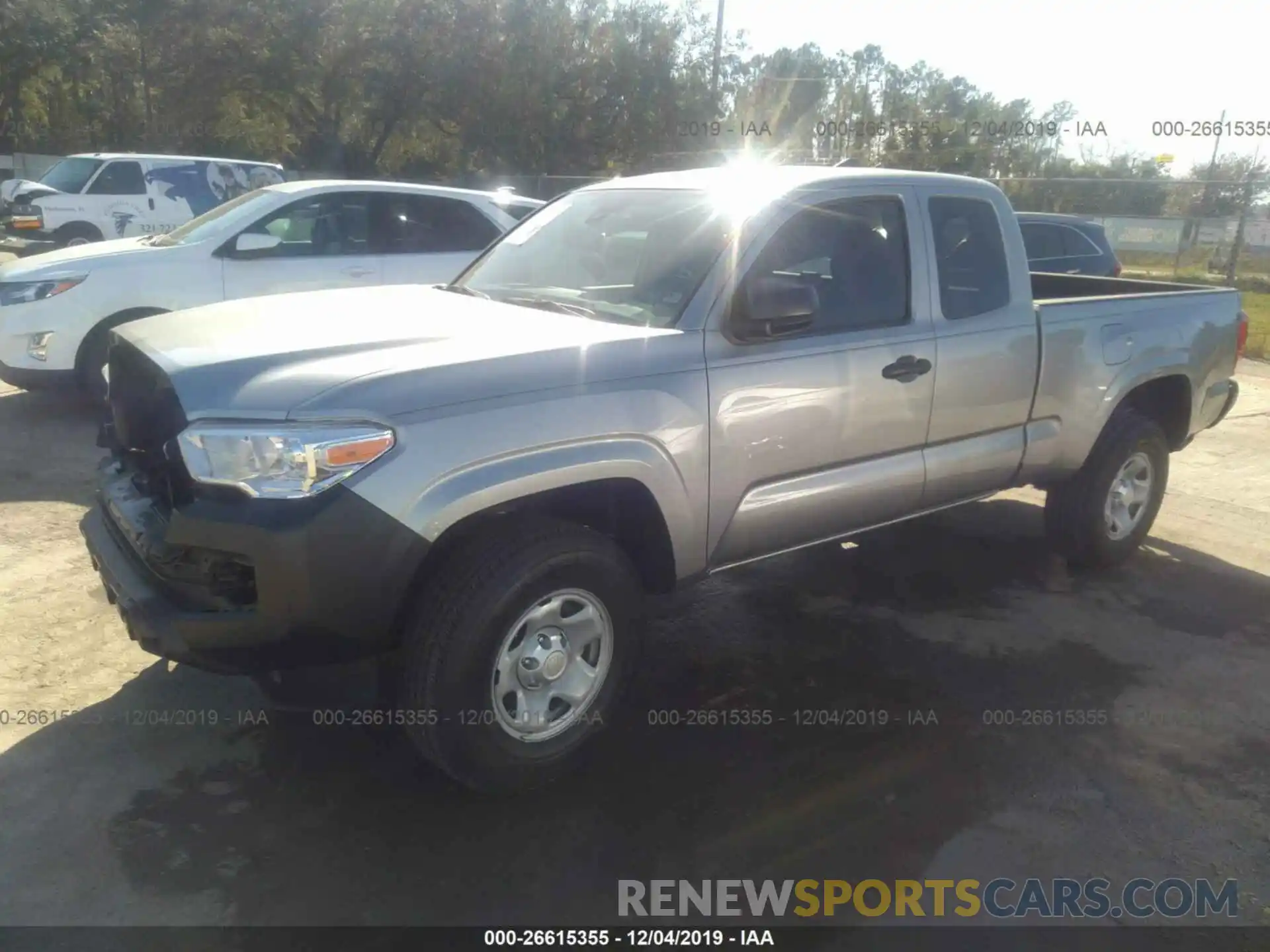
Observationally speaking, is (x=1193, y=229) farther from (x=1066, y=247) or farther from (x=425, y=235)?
(x=425, y=235)

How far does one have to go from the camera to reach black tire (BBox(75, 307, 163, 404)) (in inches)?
275

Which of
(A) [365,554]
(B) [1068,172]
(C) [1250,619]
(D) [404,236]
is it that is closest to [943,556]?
(C) [1250,619]

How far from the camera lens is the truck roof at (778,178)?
4062mm

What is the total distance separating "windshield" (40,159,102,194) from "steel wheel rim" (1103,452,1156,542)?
48.6ft

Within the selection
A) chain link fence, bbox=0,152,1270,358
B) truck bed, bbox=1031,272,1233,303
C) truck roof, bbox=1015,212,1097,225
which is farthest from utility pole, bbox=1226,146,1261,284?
truck bed, bbox=1031,272,1233,303

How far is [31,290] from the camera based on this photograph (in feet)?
22.5

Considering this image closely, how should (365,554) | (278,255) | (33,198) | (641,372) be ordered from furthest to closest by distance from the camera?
(33,198) → (278,255) → (641,372) → (365,554)

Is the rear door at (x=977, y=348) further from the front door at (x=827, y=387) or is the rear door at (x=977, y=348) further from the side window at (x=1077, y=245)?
the side window at (x=1077, y=245)

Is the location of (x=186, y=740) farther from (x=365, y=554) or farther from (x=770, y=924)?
(x=770, y=924)

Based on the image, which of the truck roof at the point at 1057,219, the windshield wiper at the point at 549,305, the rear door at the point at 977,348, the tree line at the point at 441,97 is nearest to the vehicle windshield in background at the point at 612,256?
the windshield wiper at the point at 549,305

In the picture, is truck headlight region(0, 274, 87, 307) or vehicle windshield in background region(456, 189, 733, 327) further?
truck headlight region(0, 274, 87, 307)

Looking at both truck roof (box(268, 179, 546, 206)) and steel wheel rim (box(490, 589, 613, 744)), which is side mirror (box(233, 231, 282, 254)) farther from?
steel wheel rim (box(490, 589, 613, 744))

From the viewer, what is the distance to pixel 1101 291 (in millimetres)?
6387

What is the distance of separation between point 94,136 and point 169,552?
3730cm
